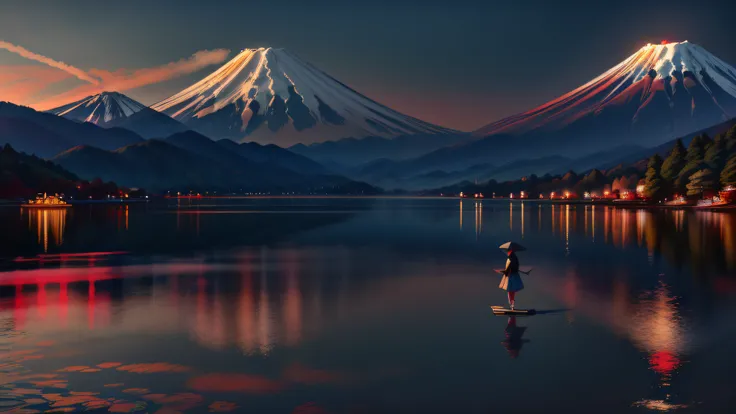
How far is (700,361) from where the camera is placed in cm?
1916

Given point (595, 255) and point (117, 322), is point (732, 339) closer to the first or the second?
point (117, 322)

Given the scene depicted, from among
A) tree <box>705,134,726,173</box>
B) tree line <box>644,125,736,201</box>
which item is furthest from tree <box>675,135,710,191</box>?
tree <box>705,134,726,173</box>

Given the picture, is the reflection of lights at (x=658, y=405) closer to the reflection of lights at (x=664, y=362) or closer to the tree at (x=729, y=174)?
the reflection of lights at (x=664, y=362)

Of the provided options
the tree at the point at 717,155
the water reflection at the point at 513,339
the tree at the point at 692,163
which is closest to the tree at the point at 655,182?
the tree at the point at 692,163

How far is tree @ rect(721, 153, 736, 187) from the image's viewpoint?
511ft

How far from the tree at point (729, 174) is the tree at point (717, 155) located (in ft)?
32.7

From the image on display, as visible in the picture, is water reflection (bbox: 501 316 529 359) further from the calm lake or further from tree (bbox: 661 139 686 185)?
tree (bbox: 661 139 686 185)

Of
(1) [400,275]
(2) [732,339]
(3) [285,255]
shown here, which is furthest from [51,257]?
(2) [732,339]

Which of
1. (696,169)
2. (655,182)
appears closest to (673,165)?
(655,182)

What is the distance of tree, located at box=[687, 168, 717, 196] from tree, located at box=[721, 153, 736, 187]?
7321mm

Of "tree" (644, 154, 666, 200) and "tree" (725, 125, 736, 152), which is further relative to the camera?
"tree" (644, 154, 666, 200)

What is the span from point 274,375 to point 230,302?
12088 millimetres

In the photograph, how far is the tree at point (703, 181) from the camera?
169500mm

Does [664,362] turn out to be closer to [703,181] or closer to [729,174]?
[729,174]
